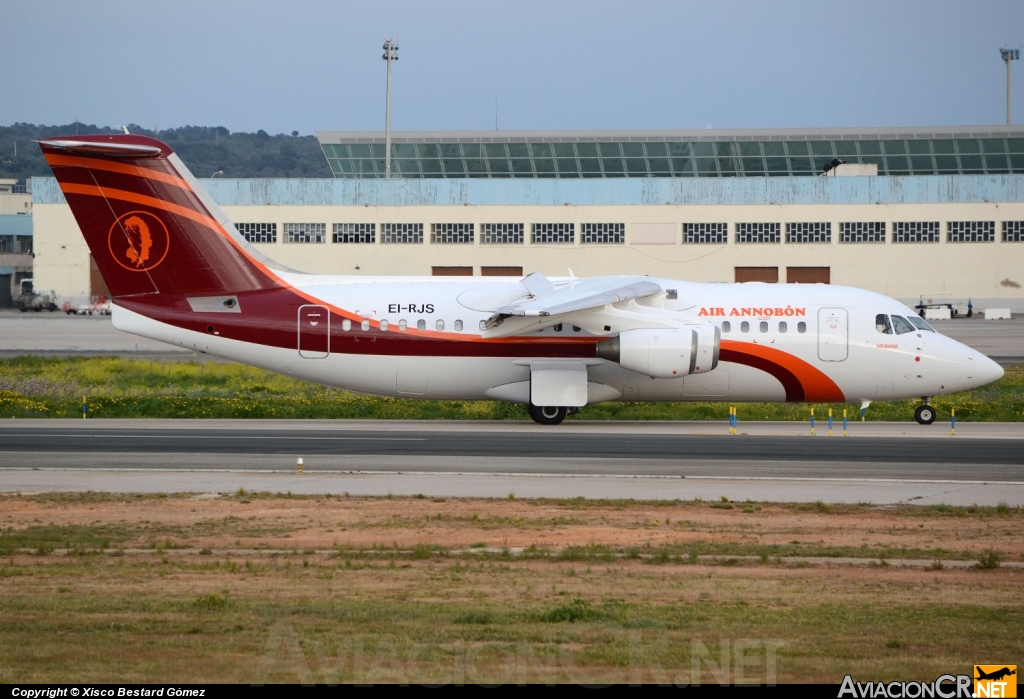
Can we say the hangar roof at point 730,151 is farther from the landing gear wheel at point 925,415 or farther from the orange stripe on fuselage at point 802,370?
the orange stripe on fuselage at point 802,370

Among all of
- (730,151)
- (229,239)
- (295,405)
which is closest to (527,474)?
(229,239)

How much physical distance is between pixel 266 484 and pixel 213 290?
1134 centimetres

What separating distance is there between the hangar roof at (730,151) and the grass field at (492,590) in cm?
6169

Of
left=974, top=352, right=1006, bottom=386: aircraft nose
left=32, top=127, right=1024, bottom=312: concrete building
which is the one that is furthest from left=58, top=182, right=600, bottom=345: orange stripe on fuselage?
left=32, top=127, right=1024, bottom=312: concrete building

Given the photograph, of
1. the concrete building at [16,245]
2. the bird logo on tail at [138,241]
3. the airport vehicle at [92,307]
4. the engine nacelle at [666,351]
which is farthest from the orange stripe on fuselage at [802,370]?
the concrete building at [16,245]

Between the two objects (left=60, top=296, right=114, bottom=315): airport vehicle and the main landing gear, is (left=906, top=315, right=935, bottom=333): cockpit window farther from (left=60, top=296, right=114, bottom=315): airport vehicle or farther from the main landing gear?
(left=60, top=296, right=114, bottom=315): airport vehicle

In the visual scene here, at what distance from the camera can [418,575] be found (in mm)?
12781

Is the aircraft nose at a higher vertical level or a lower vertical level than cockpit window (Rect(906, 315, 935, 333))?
lower

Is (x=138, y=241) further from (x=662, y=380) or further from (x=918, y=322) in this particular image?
(x=918, y=322)

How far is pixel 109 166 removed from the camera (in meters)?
28.8

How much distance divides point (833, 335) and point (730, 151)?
4827cm

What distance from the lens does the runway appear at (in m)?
19.7

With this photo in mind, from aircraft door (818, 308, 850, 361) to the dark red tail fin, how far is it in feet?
48.8

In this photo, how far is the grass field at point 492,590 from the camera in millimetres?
8945
